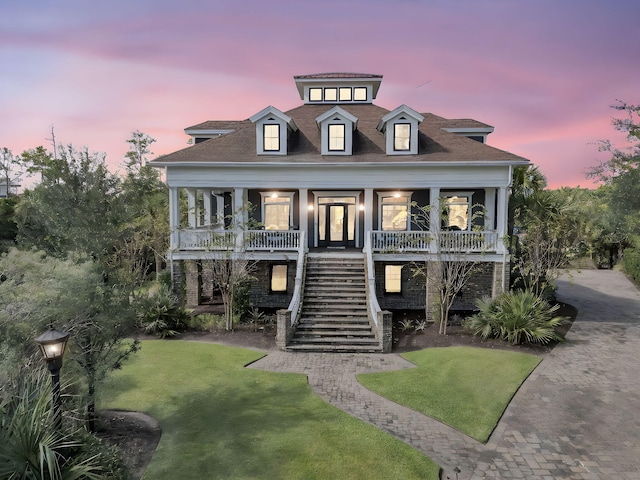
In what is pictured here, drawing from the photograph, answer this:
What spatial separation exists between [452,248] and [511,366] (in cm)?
588

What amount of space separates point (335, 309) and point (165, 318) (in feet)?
22.5

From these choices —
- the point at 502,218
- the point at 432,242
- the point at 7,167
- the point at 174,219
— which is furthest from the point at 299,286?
the point at 7,167

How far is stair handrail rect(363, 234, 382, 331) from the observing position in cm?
1388

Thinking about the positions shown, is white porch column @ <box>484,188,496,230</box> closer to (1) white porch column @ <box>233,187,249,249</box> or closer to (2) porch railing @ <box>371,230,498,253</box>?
(2) porch railing @ <box>371,230,498,253</box>

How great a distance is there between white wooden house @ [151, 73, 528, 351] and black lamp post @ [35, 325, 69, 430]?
900 centimetres

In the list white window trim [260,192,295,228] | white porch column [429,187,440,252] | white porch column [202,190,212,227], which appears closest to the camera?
white porch column [429,187,440,252]

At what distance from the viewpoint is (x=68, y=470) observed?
5305mm

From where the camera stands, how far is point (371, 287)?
15.1 metres

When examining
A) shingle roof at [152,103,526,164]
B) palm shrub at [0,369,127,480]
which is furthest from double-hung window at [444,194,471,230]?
palm shrub at [0,369,127,480]

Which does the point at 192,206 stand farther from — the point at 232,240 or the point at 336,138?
the point at 336,138

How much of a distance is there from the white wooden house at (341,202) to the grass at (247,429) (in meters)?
4.65

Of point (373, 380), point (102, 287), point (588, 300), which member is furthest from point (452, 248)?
point (102, 287)

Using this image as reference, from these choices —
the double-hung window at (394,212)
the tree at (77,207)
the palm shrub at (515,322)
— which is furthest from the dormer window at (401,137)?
the tree at (77,207)

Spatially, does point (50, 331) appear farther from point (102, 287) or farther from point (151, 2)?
point (151, 2)
